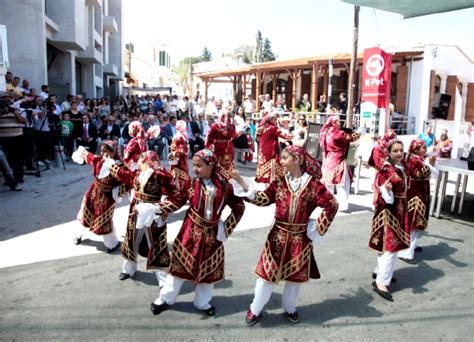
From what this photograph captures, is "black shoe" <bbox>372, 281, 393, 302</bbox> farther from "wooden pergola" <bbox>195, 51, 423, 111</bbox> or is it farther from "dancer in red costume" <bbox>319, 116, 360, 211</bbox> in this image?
"wooden pergola" <bbox>195, 51, 423, 111</bbox>

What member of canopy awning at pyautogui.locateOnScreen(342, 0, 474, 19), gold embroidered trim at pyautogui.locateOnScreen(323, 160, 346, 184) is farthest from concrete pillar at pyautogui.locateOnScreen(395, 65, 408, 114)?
gold embroidered trim at pyautogui.locateOnScreen(323, 160, 346, 184)

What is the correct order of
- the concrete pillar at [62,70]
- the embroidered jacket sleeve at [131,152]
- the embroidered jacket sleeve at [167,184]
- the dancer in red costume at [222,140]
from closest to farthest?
the embroidered jacket sleeve at [167,184] → the embroidered jacket sleeve at [131,152] → the dancer in red costume at [222,140] → the concrete pillar at [62,70]

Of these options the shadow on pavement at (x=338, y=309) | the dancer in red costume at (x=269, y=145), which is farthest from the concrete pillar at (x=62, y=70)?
the shadow on pavement at (x=338, y=309)

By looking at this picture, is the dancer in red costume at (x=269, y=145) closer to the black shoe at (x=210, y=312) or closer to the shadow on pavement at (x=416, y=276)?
the shadow on pavement at (x=416, y=276)

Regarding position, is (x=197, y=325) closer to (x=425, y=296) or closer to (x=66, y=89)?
(x=425, y=296)

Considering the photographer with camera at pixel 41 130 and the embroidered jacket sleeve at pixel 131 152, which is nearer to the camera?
the embroidered jacket sleeve at pixel 131 152

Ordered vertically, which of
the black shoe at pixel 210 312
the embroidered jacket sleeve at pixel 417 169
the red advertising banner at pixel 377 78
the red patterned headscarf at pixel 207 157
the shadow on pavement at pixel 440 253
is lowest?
the shadow on pavement at pixel 440 253

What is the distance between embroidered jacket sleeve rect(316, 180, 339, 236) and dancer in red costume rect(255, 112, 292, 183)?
16.2 feet

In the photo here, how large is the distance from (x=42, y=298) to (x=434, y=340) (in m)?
3.74

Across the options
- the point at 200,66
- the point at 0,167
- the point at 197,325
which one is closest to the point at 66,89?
the point at 0,167

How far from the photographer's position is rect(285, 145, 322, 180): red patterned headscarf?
384 centimetres

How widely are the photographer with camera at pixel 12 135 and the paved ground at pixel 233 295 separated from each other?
2816 millimetres

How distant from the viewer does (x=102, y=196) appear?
572 centimetres

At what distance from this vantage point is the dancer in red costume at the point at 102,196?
5.48 metres
